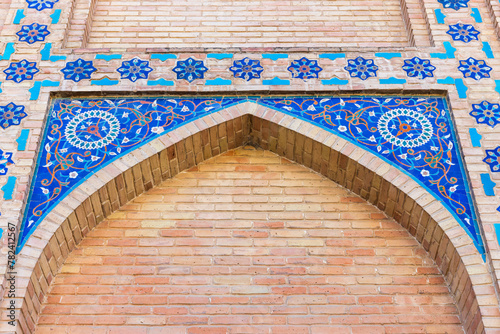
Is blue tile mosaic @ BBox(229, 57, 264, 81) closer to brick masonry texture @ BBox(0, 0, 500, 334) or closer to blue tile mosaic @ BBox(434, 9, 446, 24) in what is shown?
brick masonry texture @ BBox(0, 0, 500, 334)

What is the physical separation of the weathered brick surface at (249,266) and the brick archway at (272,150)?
84mm

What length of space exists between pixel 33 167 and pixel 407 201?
2385 mm

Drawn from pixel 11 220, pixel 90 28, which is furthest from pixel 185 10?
pixel 11 220

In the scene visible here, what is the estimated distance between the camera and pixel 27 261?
4039 millimetres

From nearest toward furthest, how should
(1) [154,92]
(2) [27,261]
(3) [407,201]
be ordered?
1. (2) [27,261]
2. (3) [407,201]
3. (1) [154,92]

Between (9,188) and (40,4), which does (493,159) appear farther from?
(40,4)

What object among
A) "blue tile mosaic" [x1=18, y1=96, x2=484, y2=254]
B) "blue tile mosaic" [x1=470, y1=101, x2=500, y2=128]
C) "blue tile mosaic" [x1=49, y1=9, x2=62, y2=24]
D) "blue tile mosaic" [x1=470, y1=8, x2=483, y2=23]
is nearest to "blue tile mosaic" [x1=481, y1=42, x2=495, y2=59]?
"blue tile mosaic" [x1=470, y1=8, x2=483, y2=23]

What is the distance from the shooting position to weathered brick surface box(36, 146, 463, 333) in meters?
4.14

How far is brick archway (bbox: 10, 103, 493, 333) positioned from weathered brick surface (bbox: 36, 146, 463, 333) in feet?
0.27

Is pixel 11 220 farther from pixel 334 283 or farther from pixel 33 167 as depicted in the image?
pixel 334 283

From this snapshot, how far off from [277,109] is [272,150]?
31cm

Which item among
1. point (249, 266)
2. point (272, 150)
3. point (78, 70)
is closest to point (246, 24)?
point (272, 150)

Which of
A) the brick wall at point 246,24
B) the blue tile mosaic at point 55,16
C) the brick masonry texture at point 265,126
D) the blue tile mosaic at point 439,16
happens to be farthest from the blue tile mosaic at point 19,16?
the blue tile mosaic at point 439,16

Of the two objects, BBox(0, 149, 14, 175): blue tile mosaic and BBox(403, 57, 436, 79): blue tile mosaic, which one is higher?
BBox(403, 57, 436, 79): blue tile mosaic
